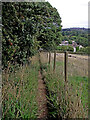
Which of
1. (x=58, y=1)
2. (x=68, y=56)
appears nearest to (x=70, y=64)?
(x=68, y=56)

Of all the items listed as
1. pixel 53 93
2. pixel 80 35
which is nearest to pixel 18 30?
pixel 53 93

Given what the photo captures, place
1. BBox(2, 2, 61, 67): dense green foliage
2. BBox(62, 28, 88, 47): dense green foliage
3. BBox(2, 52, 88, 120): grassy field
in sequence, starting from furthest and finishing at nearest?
1. BBox(2, 2, 61, 67): dense green foliage
2. BBox(2, 52, 88, 120): grassy field
3. BBox(62, 28, 88, 47): dense green foliage

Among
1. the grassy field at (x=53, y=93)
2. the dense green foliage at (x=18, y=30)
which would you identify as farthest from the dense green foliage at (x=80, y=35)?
the dense green foliage at (x=18, y=30)

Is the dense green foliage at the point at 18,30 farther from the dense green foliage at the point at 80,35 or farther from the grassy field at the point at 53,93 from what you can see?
the dense green foliage at the point at 80,35

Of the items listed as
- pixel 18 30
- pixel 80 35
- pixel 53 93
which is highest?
pixel 18 30

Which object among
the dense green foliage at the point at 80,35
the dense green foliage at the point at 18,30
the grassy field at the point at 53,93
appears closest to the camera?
the dense green foliage at the point at 80,35

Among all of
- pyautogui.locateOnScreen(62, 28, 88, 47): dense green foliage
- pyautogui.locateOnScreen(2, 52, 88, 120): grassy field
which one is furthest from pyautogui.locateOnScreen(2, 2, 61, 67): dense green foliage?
pyautogui.locateOnScreen(62, 28, 88, 47): dense green foliage

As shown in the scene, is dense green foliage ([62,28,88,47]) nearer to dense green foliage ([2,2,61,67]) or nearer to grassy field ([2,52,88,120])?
grassy field ([2,52,88,120])

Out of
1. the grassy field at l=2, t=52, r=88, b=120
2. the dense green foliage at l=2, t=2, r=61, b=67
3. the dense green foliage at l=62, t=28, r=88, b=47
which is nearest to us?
the dense green foliage at l=62, t=28, r=88, b=47

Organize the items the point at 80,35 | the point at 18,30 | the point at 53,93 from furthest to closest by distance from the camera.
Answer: the point at 18,30 → the point at 53,93 → the point at 80,35

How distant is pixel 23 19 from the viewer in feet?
11.9

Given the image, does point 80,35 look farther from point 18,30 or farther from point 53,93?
point 18,30

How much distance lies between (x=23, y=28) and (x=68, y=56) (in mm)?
1376

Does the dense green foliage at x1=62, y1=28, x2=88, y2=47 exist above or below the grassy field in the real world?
above
